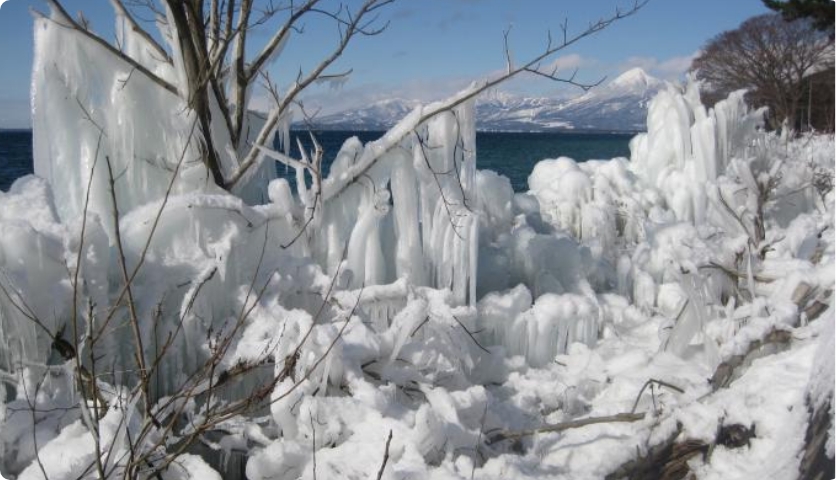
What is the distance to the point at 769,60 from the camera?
25.9 metres

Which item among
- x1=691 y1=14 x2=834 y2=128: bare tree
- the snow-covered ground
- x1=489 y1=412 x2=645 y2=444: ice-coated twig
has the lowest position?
x1=489 y1=412 x2=645 y2=444: ice-coated twig

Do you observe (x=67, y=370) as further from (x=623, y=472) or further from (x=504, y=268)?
(x=504, y=268)

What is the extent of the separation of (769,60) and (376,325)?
2641cm

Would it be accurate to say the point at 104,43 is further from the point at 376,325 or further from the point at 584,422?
the point at 584,422

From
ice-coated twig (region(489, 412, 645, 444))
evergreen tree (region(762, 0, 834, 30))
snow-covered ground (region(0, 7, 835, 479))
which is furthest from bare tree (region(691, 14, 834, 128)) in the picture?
ice-coated twig (region(489, 412, 645, 444))

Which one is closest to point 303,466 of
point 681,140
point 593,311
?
point 593,311

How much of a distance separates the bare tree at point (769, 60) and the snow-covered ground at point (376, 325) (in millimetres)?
21790

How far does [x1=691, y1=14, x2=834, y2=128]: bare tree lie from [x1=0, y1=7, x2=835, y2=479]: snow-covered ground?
21790 millimetres

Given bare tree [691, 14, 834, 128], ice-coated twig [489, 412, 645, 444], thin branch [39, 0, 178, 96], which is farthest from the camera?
bare tree [691, 14, 834, 128]

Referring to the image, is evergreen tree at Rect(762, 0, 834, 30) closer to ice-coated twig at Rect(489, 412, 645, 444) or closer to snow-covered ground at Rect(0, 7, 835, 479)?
snow-covered ground at Rect(0, 7, 835, 479)

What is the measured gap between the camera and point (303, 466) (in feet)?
10.5

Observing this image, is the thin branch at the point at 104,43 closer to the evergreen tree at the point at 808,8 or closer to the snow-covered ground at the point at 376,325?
the snow-covered ground at the point at 376,325

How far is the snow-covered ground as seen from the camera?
2.98m

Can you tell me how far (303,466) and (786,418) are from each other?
81.8 inches
